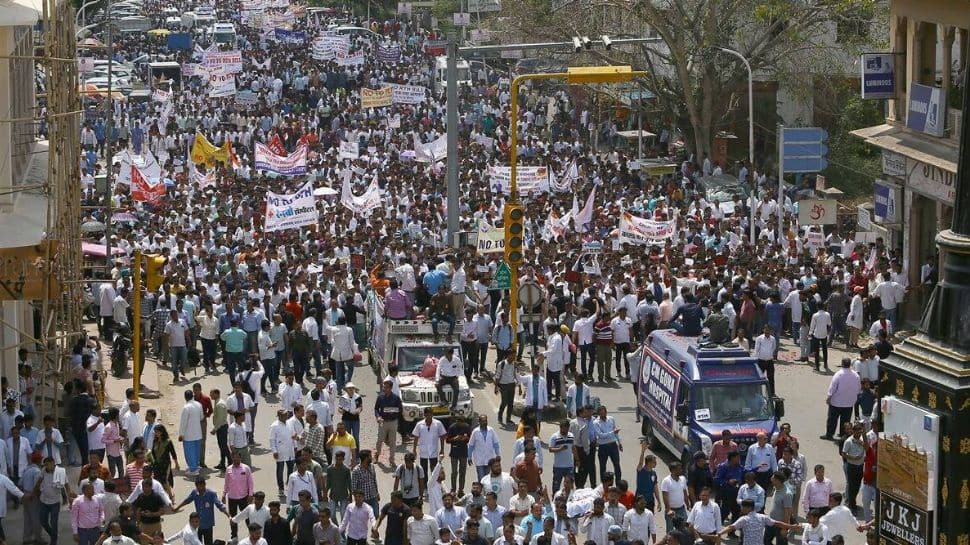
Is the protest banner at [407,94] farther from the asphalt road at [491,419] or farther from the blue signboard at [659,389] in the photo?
the blue signboard at [659,389]

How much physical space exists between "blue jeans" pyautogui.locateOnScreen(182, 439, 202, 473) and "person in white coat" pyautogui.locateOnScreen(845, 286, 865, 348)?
11.5 meters

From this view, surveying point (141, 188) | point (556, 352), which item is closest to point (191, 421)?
point (556, 352)

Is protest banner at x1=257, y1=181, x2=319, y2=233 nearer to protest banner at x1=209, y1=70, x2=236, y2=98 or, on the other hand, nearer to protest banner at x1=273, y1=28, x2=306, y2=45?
protest banner at x1=209, y1=70, x2=236, y2=98

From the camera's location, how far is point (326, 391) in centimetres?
2195

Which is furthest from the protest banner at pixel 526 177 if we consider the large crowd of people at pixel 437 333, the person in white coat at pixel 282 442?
the person in white coat at pixel 282 442

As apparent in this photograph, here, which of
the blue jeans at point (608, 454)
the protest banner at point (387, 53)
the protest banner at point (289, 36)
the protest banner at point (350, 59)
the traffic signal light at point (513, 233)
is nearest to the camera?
the blue jeans at point (608, 454)

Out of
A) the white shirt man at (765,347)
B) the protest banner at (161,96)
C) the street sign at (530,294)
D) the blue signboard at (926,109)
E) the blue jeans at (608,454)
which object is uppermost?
the blue signboard at (926,109)

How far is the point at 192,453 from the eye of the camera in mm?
21625

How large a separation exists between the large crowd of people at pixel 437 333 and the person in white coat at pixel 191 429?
3cm

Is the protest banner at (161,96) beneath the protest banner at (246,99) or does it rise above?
above

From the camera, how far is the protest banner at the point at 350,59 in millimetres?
64812

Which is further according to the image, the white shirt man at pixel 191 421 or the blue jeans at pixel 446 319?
the blue jeans at pixel 446 319

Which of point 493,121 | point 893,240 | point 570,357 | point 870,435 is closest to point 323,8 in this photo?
point 493,121

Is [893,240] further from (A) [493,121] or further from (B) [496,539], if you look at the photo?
(A) [493,121]
